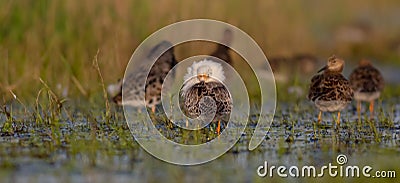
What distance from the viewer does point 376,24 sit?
62.3 ft

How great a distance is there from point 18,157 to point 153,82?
10.2ft

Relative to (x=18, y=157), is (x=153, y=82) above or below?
above

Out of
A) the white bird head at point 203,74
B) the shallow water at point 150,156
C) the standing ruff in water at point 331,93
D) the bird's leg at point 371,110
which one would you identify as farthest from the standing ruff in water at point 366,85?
the white bird head at point 203,74

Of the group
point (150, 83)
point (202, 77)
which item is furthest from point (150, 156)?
point (150, 83)

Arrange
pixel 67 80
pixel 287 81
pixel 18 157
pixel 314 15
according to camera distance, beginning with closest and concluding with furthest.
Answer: pixel 18 157 → pixel 67 80 → pixel 287 81 → pixel 314 15

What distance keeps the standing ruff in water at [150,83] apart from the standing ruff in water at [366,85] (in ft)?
7.63

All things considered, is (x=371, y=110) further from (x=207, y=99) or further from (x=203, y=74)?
(x=207, y=99)

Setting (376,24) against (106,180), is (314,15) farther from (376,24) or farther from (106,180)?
(106,180)

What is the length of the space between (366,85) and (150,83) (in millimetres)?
2726

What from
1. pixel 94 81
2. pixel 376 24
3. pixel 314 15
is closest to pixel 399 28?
pixel 376 24

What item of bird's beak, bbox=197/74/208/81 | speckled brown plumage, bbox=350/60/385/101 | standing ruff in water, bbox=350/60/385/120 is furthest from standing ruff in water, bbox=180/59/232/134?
speckled brown plumage, bbox=350/60/385/101

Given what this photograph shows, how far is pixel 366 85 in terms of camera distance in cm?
1073

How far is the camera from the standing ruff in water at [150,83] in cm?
1012

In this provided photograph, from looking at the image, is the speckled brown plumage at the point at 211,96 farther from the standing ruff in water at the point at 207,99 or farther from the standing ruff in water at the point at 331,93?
the standing ruff in water at the point at 331,93
